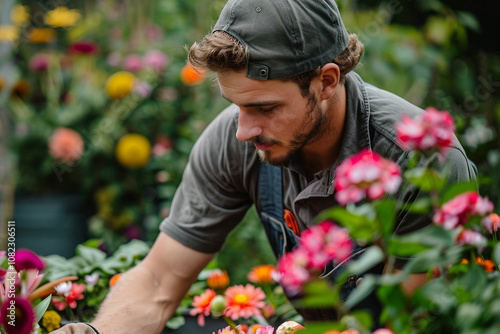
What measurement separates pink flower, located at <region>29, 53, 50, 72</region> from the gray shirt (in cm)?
207

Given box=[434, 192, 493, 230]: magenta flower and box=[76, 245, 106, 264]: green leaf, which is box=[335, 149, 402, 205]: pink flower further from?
box=[76, 245, 106, 264]: green leaf

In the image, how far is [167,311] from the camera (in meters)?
1.36

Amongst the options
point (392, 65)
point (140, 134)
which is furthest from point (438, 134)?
point (140, 134)

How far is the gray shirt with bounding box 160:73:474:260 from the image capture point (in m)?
1.28

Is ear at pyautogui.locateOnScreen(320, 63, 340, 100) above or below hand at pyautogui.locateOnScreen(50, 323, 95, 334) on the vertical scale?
above

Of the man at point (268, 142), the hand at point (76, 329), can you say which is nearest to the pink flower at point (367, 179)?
the man at point (268, 142)

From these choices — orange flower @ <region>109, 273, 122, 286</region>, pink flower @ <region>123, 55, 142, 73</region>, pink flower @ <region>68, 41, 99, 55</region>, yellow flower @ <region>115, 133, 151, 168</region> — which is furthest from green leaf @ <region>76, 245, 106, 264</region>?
pink flower @ <region>68, 41, 99, 55</region>

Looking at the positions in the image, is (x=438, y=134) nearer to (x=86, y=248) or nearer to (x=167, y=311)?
(x=167, y=311)

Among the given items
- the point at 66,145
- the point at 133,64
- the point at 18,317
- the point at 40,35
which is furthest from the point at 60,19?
the point at 18,317

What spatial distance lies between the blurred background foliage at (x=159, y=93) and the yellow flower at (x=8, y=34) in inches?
2.9

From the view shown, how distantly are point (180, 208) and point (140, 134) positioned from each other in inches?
63.8

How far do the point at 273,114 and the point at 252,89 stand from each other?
0.22 ft

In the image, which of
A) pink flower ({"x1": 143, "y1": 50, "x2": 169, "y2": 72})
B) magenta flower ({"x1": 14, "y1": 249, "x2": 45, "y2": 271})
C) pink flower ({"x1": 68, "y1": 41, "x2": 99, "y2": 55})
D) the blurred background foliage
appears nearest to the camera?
magenta flower ({"x1": 14, "y1": 249, "x2": 45, "y2": 271})

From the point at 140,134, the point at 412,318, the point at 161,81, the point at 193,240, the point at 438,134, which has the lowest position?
the point at 140,134
